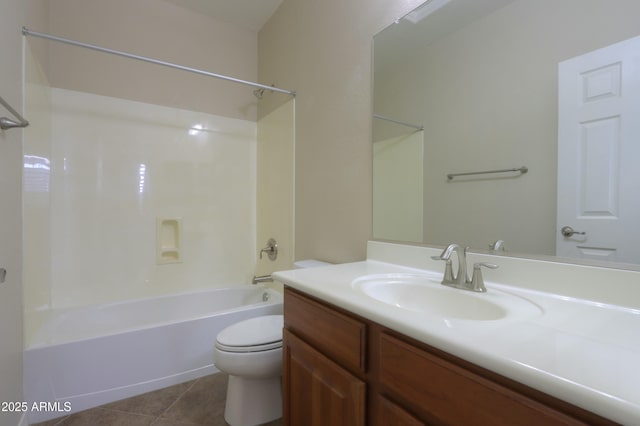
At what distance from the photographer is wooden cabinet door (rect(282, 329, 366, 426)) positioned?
0.80m

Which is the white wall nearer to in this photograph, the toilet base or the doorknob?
the toilet base

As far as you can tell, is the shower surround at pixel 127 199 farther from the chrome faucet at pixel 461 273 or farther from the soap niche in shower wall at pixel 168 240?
the chrome faucet at pixel 461 273

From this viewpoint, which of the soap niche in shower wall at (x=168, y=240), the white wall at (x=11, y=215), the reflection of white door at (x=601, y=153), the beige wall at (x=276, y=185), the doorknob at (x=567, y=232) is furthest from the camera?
the soap niche in shower wall at (x=168, y=240)

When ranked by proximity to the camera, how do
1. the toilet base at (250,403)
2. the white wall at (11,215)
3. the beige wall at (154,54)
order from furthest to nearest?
the beige wall at (154,54) → the toilet base at (250,403) → the white wall at (11,215)

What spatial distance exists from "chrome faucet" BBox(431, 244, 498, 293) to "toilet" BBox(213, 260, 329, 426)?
2.99ft

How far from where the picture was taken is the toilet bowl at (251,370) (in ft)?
4.50

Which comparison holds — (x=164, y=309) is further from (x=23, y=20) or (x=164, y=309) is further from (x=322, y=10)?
(x=322, y=10)

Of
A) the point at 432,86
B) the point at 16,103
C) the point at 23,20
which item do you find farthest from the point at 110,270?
the point at 432,86

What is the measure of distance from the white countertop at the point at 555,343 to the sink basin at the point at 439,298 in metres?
0.04

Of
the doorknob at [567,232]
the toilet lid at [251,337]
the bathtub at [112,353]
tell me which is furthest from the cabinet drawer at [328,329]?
the bathtub at [112,353]

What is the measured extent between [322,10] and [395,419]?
2117 millimetres

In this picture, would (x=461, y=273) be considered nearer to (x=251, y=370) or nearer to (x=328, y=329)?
(x=328, y=329)

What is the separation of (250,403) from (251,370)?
222mm

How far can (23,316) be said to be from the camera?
1426 millimetres
